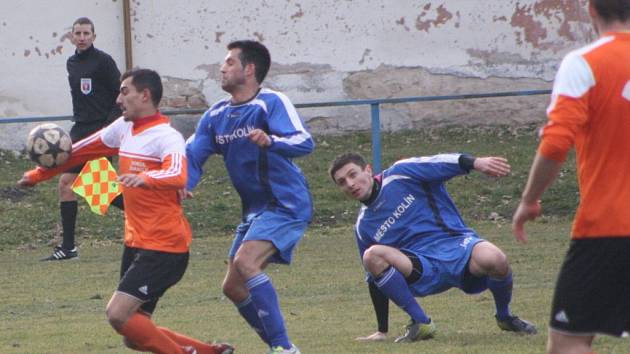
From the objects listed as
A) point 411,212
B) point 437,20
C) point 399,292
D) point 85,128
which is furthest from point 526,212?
point 437,20

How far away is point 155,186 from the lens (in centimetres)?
600

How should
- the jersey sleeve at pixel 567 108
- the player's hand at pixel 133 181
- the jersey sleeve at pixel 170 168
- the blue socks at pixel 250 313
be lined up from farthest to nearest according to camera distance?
the blue socks at pixel 250 313 → the jersey sleeve at pixel 170 168 → the player's hand at pixel 133 181 → the jersey sleeve at pixel 567 108

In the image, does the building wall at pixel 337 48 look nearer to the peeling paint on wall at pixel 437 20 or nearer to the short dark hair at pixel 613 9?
the peeling paint on wall at pixel 437 20

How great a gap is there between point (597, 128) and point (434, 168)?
2805 millimetres

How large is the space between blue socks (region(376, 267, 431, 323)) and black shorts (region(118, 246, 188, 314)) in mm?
1339

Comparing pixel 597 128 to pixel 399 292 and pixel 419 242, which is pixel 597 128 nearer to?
pixel 399 292

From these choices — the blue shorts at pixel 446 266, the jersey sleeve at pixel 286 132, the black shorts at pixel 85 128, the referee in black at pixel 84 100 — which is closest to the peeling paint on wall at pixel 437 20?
the referee in black at pixel 84 100

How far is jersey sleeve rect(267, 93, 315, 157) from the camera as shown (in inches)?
260

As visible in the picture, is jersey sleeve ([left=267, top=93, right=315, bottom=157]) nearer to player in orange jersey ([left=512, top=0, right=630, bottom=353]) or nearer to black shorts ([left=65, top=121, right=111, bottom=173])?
player in orange jersey ([left=512, top=0, right=630, bottom=353])

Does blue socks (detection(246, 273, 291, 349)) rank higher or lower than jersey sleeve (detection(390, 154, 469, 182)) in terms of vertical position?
lower

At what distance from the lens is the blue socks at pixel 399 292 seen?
279 inches

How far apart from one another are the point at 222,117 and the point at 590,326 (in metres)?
2.99

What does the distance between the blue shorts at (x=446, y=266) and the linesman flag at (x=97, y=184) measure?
1.83 metres

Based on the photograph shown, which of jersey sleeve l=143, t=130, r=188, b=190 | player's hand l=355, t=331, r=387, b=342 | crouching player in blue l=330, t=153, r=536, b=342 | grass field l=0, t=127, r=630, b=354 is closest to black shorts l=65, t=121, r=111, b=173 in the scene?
grass field l=0, t=127, r=630, b=354
